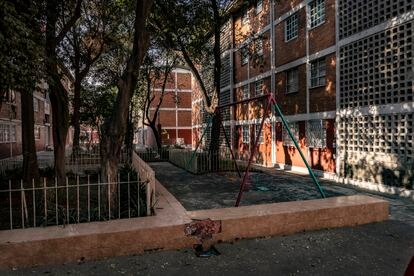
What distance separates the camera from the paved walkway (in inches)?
370

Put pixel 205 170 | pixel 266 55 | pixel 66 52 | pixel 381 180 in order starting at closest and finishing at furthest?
pixel 381 180 → pixel 205 170 → pixel 66 52 → pixel 266 55

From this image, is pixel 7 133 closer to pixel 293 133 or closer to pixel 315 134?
pixel 293 133

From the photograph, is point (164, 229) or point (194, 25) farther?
point (194, 25)

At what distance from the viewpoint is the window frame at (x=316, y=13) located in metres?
15.9

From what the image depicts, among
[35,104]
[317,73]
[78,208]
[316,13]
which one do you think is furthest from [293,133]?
[35,104]

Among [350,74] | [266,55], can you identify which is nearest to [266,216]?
[350,74]

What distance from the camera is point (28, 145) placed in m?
10.4

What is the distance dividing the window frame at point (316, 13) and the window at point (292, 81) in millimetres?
2683

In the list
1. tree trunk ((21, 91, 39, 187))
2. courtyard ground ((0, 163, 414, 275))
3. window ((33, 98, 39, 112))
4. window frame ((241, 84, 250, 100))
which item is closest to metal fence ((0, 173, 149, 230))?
courtyard ground ((0, 163, 414, 275))

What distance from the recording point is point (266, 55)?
71.5ft

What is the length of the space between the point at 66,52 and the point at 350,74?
1497cm

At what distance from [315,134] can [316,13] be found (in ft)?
18.9

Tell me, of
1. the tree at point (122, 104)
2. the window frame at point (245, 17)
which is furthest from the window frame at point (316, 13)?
the tree at point (122, 104)

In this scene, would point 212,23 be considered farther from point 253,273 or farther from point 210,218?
point 253,273
